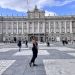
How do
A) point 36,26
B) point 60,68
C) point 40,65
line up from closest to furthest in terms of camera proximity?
point 60,68 < point 40,65 < point 36,26

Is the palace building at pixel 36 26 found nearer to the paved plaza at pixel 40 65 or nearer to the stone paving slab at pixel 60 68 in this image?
the paved plaza at pixel 40 65

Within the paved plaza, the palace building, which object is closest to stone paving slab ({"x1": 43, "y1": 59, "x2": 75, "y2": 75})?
the paved plaza

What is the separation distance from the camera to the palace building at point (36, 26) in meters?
123

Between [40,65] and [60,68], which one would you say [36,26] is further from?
[60,68]

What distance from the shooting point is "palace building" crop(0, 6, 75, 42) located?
123 meters

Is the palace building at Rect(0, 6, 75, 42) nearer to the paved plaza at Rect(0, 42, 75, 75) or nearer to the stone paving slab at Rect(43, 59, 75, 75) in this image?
the paved plaza at Rect(0, 42, 75, 75)

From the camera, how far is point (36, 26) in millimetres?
125562

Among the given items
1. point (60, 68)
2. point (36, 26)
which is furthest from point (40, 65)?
point (36, 26)

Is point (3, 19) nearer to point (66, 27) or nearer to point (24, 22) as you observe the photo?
point (24, 22)

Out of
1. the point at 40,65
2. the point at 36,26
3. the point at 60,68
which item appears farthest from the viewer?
the point at 36,26

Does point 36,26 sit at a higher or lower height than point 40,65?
higher

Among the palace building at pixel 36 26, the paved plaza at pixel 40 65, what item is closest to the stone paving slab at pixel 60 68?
the paved plaza at pixel 40 65

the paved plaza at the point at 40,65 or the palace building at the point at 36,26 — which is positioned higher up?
A: the palace building at the point at 36,26

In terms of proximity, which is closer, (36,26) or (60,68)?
(60,68)
